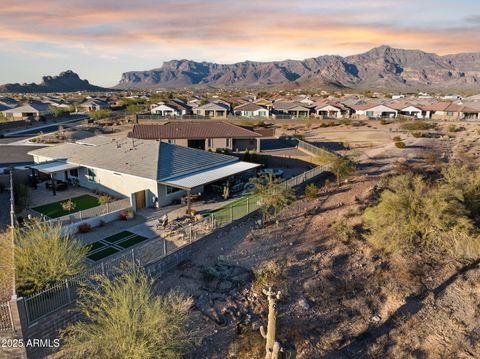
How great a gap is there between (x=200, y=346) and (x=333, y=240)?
41.1 feet

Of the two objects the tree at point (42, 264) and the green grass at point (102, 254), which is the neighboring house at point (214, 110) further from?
the tree at point (42, 264)

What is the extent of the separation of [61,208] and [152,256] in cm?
1226

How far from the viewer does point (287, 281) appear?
20.0 m

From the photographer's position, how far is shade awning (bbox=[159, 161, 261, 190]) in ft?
88.1

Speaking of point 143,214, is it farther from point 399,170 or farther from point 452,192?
point 399,170

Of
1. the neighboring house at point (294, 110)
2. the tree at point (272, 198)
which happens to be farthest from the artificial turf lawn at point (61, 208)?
the neighboring house at point (294, 110)

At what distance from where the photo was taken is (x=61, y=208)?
27672 mm

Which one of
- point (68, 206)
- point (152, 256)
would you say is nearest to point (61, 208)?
point (68, 206)

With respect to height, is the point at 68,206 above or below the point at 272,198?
below

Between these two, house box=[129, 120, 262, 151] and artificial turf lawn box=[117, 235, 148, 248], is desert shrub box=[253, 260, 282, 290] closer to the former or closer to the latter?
artificial turf lawn box=[117, 235, 148, 248]

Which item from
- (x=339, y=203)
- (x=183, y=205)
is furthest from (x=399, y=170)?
(x=183, y=205)

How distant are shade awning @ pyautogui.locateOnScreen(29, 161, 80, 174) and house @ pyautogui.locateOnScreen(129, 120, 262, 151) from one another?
10.2 meters

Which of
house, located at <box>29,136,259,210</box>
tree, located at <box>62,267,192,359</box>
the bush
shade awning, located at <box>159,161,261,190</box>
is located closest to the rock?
tree, located at <box>62,267,192,359</box>

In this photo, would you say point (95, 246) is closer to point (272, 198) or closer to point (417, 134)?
point (272, 198)
